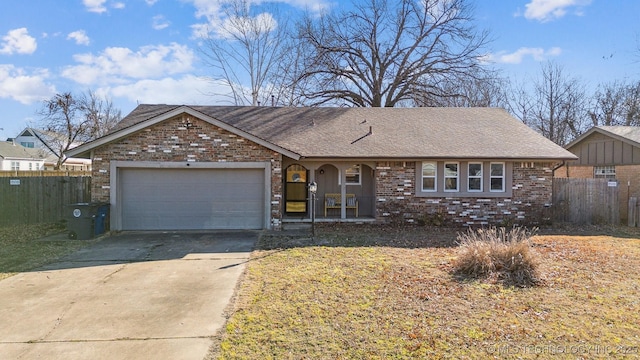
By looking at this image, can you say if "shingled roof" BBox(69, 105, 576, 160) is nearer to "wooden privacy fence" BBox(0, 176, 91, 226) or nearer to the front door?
the front door

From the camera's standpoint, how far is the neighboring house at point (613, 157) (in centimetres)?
1477

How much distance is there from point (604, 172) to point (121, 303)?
18.9 meters

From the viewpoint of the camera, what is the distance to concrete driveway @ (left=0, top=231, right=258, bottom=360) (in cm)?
430

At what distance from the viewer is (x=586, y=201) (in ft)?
45.0

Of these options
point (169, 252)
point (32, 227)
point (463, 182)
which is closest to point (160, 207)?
point (169, 252)

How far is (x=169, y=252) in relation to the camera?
905 cm

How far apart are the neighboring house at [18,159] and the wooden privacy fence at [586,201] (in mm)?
43913

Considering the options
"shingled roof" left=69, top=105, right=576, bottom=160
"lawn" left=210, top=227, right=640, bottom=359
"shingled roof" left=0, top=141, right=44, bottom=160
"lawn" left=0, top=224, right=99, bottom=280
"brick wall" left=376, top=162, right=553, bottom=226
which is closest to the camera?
"lawn" left=210, top=227, right=640, bottom=359

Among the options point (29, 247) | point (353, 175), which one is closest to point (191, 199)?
point (29, 247)

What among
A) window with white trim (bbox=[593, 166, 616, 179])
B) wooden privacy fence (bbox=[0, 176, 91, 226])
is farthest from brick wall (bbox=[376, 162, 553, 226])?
wooden privacy fence (bbox=[0, 176, 91, 226])

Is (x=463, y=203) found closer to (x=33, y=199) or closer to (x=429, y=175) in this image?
(x=429, y=175)

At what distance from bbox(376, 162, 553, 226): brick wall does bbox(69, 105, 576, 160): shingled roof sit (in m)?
0.71

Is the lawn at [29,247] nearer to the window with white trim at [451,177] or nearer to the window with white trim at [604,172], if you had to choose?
the window with white trim at [451,177]

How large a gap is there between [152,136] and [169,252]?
4.17m
